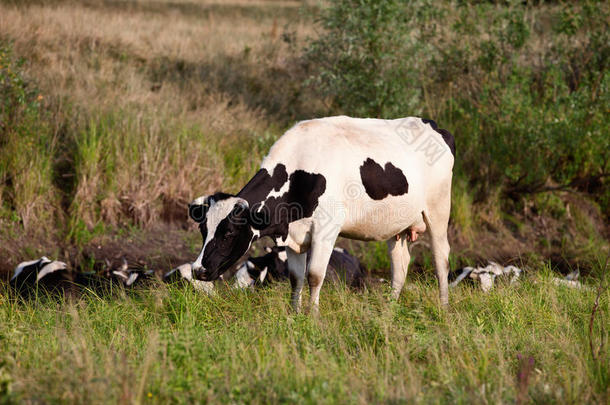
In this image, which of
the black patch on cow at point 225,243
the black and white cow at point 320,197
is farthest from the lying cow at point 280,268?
the black patch on cow at point 225,243

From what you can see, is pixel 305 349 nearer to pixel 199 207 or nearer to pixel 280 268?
pixel 199 207

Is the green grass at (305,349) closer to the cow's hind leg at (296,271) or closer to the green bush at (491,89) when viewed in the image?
the cow's hind leg at (296,271)

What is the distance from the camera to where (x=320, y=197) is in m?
5.36

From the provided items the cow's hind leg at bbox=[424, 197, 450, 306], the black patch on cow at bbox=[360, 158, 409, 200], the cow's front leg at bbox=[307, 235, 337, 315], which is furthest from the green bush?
the cow's front leg at bbox=[307, 235, 337, 315]

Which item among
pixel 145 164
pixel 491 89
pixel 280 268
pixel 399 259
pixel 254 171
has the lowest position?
pixel 280 268

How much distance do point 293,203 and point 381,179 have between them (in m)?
0.84

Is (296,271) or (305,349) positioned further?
(296,271)

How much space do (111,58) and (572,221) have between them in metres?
9.81

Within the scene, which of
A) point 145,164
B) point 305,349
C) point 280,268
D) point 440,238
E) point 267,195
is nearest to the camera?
point 305,349

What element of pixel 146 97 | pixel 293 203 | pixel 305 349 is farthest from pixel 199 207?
pixel 146 97

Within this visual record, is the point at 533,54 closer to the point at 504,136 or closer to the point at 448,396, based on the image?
the point at 504,136

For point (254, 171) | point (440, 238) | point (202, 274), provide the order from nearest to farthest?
point (202, 274) < point (440, 238) < point (254, 171)

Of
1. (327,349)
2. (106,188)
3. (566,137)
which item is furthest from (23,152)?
(566,137)

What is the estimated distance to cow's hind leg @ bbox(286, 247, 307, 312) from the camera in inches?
→ 226
